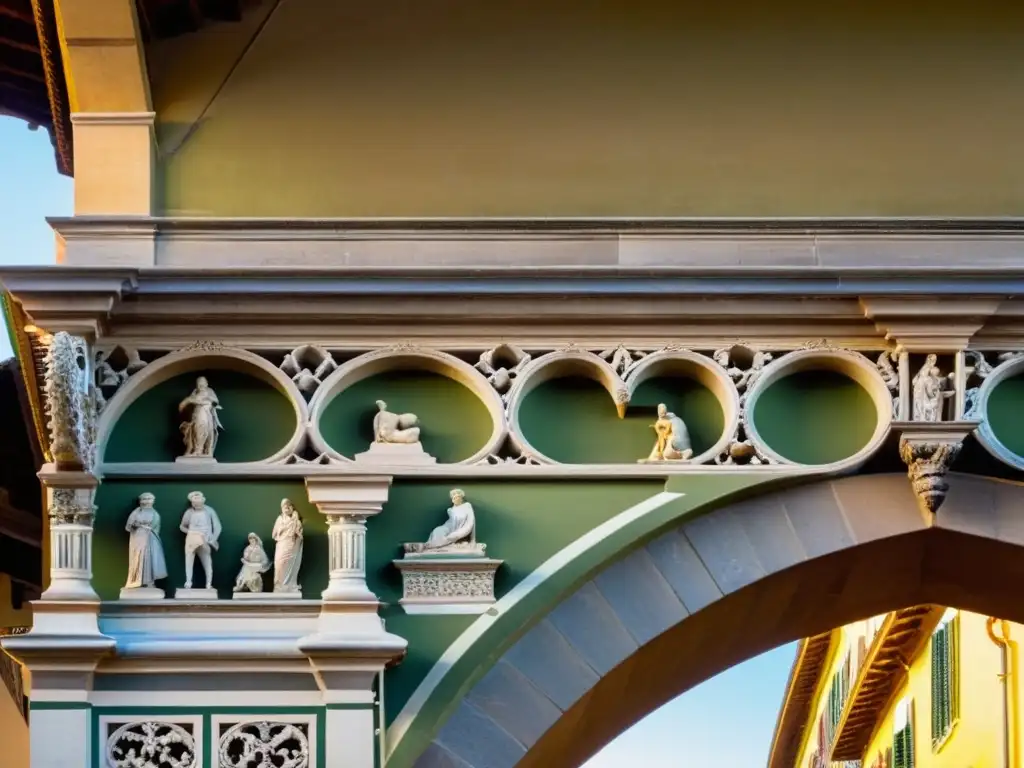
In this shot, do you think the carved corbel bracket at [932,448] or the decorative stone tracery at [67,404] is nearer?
the decorative stone tracery at [67,404]

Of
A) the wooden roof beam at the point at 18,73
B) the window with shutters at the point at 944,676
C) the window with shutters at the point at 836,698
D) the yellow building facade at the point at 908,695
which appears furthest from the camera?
the window with shutters at the point at 836,698

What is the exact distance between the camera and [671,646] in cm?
1201

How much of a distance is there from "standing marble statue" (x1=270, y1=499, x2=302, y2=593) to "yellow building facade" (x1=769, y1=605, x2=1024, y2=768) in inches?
297

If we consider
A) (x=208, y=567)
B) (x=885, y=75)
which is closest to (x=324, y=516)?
(x=208, y=567)

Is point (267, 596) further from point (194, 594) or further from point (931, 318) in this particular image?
point (931, 318)

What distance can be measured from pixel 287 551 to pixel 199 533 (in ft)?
1.31

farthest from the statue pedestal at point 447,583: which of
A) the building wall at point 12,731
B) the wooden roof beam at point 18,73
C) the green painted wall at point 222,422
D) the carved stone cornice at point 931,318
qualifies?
the building wall at point 12,731

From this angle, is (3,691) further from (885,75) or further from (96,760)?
(885,75)

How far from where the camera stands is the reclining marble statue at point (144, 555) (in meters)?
11.3

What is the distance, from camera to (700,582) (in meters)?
11.6

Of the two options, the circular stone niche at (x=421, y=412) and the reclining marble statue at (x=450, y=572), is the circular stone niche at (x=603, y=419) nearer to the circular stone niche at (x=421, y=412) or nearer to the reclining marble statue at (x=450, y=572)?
the circular stone niche at (x=421, y=412)

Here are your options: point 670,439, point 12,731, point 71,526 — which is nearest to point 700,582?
point 670,439

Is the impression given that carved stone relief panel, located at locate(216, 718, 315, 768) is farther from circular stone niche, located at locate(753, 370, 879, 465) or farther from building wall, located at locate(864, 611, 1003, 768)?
building wall, located at locate(864, 611, 1003, 768)

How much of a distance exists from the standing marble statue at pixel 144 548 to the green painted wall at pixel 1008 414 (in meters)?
3.78
